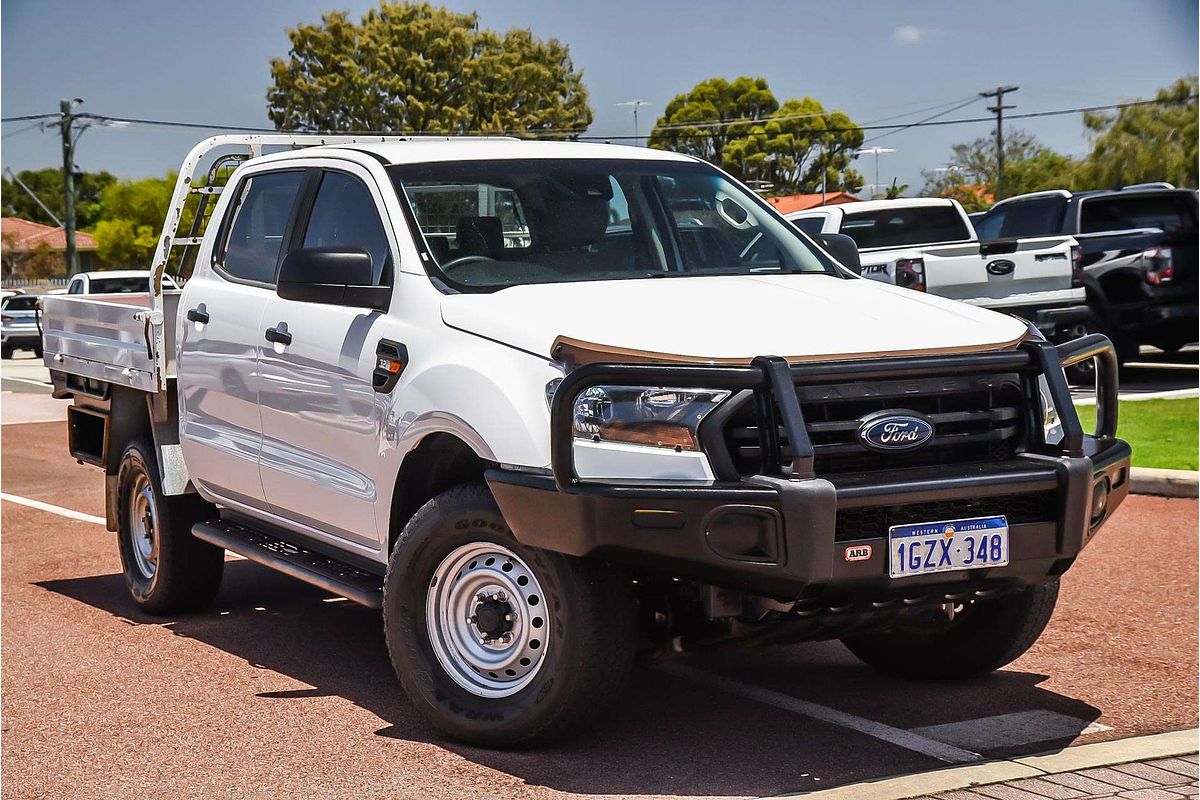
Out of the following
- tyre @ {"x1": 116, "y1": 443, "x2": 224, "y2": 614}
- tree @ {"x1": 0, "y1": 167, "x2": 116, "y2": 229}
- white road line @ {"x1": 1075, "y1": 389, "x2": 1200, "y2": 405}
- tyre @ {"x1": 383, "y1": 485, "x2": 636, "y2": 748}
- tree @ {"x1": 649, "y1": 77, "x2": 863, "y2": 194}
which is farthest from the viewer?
tree @ {"x1": 0, "y1": 167, "x2": 116, "y2": 229}

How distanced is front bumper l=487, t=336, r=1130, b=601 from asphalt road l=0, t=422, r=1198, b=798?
0.64 metres

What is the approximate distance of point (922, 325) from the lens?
4922mm

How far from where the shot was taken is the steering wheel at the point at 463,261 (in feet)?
18.1

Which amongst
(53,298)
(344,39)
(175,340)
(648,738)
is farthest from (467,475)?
(344,39)

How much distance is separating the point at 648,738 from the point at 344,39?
63.1 meters

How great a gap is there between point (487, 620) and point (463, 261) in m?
1.35

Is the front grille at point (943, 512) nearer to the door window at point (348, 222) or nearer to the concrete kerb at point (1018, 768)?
the concrete kerb at point (1018, 768)

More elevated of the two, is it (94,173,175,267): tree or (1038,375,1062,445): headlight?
(94,173,175,267): tree

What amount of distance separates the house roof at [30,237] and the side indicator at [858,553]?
80.8 meters

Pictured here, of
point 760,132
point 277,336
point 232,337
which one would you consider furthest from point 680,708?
point 760,132

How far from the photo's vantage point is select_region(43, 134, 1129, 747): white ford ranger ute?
445 cm

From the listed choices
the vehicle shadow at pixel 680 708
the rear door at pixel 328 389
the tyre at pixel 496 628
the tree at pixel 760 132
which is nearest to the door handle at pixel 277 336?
the rear door at pixel 328 389

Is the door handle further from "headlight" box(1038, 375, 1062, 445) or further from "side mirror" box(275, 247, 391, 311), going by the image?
"headlight" box(1038, 375, 1062, 445)

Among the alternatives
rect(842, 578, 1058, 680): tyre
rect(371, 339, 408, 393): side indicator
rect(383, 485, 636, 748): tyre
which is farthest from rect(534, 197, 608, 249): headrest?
rect(842, 578, 1058, 680): tyre
